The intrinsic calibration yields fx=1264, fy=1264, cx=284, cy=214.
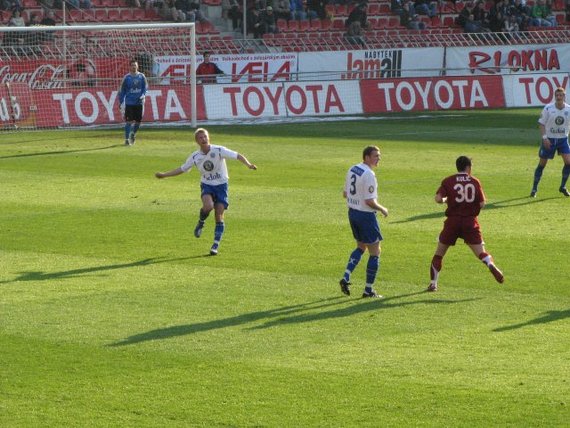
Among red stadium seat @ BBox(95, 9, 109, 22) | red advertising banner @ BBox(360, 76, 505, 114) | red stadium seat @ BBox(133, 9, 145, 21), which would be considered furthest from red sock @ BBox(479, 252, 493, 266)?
red stadium seat @ BBox(133, 9, 145, 21)

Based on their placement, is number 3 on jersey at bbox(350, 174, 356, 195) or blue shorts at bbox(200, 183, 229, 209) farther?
blue shorts at bbox(200, 183, 229, 209)

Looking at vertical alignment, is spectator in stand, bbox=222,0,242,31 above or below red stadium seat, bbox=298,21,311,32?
above

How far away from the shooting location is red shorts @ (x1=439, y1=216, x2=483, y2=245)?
15.8 m

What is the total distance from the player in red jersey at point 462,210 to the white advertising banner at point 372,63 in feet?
98.4

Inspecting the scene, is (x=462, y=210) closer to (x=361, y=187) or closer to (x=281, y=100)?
(x=361, y=187)

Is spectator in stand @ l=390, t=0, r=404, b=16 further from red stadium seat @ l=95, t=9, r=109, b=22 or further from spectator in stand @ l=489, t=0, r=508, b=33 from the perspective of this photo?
red stadium seat @ l=95, t=9, r=109, b=22

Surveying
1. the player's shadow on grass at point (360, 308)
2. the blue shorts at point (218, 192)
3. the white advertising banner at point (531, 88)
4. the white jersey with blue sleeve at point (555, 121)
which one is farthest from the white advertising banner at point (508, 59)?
the player's shadow on grass at point (360, 308)

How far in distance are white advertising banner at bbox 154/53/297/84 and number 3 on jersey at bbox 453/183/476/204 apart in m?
28.1

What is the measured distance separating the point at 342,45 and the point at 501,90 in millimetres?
6986

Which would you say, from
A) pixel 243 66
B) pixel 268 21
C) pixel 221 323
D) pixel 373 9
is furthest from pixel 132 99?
pixel 373 9

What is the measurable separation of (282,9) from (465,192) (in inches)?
1432

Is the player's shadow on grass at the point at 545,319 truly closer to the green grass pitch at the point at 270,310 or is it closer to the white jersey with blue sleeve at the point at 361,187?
the green grass pitch at the point at 270,310

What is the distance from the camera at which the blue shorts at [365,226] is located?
1554 centimetres

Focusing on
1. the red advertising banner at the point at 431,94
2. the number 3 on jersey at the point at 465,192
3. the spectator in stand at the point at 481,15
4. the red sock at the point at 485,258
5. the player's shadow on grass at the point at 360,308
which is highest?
the spectator in stand at the point at 481,15
